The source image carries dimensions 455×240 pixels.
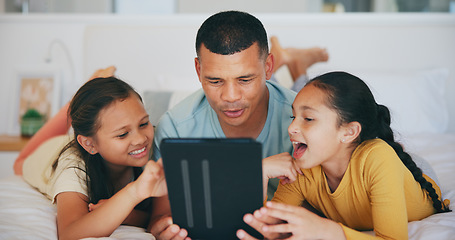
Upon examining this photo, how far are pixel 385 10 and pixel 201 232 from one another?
8.71 ft

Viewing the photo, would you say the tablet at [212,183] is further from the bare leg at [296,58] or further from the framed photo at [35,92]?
the framed photo at [35,92]

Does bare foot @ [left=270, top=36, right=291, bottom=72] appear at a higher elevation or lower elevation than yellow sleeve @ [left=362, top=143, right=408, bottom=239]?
higher

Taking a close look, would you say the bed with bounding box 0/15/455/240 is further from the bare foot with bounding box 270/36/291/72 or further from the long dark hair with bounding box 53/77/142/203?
the long dark hair with bounding box 53/77/142/203

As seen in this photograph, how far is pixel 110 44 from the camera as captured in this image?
246 cm

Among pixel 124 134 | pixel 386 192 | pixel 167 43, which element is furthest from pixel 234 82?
pixel 167 43

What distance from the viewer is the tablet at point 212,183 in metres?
0.76

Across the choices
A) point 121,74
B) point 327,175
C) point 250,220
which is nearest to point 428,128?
point 327,175

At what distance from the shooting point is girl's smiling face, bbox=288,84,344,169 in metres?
1.05

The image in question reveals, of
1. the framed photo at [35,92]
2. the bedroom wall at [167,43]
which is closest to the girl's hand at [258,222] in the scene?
the bedroom wall at [167,43]

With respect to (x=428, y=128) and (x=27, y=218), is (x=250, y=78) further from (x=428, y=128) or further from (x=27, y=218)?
(x=428, y=128)

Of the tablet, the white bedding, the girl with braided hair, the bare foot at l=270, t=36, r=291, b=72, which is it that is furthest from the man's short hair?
the bare foot at l=270, t=36, r=291, b=72

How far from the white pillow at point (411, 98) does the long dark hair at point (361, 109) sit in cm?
84

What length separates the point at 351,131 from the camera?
1.08m

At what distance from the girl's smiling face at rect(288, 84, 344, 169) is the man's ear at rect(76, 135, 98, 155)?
659mm
